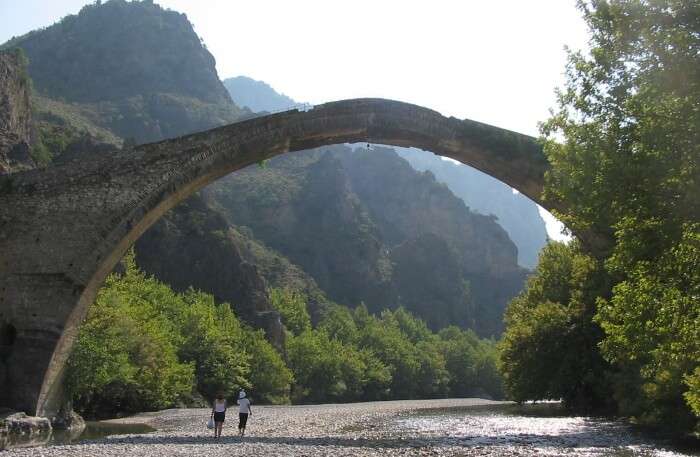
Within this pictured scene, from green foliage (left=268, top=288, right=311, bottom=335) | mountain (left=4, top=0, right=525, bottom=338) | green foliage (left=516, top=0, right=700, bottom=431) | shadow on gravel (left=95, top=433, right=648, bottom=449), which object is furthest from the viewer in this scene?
mountain (left=4, top=0, right=525, bottom=338)

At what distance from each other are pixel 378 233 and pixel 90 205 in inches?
4814

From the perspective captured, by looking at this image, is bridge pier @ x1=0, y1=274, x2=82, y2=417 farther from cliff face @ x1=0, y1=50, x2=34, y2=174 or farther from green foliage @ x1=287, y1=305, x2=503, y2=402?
green foliage @ x1=287, y1=305, x2=503, y2=402

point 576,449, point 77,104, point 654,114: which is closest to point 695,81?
point 654,114

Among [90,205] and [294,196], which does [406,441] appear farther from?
[294,196]

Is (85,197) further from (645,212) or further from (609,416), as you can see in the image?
(609,416)

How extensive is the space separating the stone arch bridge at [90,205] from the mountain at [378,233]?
75634 millimetres

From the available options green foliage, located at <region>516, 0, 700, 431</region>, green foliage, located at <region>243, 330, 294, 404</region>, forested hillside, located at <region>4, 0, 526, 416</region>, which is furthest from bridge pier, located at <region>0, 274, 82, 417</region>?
green foliage, located at <region>243, 330, 294, 404</region>

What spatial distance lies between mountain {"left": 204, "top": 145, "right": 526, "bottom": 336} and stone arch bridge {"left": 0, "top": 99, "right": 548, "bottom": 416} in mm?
75634

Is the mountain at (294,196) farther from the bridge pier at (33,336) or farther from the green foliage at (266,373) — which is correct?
the bridge pier at (33,336)

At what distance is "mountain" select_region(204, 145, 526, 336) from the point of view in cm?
12012

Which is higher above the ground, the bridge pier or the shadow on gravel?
the bridge pier

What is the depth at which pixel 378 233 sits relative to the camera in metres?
139

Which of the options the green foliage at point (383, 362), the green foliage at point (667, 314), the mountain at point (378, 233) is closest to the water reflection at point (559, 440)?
the green foliage at point (667, 314)

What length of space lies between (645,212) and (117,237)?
1259cm
